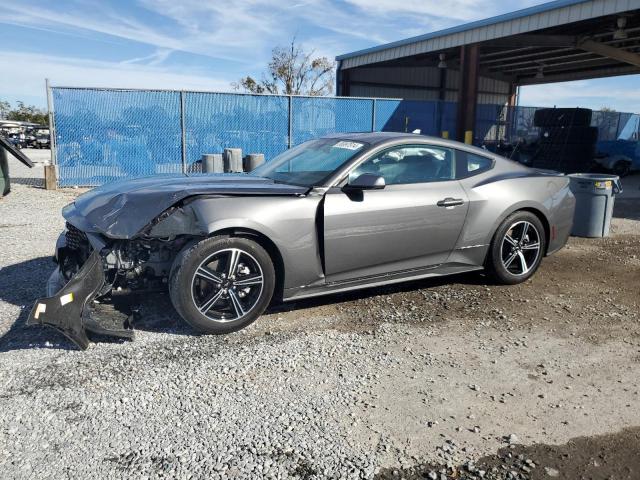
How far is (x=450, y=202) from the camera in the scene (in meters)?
4.71

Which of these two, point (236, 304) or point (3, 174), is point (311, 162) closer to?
point (236, 304)

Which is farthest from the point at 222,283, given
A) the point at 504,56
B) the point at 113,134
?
the point at 504,56

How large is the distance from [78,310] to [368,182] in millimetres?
2291

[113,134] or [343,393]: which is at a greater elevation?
[113,134]

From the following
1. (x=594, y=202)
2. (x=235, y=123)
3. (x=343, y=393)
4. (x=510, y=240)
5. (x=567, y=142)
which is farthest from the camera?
(x=567, y=142)

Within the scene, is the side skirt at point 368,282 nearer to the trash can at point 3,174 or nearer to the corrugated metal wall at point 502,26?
the trash can at point 3,174

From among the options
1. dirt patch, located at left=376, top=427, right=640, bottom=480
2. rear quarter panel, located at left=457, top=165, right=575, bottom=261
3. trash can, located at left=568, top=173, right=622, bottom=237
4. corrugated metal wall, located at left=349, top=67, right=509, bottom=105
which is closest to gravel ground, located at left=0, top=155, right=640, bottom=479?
dirt patch, located at left=376, top=427, right=640, bottom=480

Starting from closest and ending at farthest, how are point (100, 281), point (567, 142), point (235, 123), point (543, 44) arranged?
1. point (100, 281)
2. point (235, 123)
3. point (567, 142)
4. point (543, 44)

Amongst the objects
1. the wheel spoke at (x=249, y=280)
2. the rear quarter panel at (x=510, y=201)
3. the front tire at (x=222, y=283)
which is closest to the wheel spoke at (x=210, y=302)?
the front tire at (x=222, y=283)

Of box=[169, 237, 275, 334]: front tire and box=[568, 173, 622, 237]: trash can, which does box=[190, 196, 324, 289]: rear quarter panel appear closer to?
box=[169, 237, 275, 334]: front tire

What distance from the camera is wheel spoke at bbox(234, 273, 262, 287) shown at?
3.94 metres

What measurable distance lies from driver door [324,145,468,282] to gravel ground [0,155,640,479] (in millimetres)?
464

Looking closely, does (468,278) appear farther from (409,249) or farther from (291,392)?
(291,392)

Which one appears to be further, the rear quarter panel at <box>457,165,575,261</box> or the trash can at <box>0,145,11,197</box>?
the trash can at <box>0,145,11,197</box>
